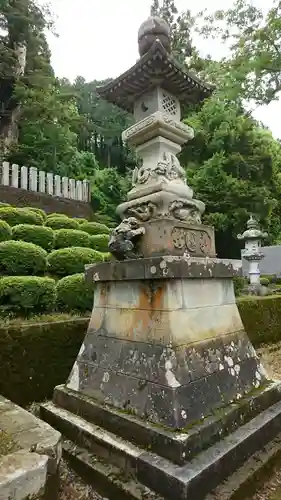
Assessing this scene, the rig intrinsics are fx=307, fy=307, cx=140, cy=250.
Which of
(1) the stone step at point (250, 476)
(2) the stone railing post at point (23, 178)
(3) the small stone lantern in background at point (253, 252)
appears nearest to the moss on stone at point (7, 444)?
(1) the stone step at point (250, 476)

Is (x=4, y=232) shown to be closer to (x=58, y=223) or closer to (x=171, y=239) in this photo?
(x=58, y=223)

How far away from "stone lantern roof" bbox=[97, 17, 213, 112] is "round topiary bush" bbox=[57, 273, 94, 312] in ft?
7.92

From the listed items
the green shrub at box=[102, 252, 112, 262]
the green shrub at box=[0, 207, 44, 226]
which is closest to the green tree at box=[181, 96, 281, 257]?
the green shrub at box=[0, 207, 44, 226]

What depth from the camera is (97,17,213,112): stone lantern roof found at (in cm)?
299

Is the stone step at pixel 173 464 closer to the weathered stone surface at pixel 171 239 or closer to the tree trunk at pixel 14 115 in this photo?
the weathered stone surface at pixel 171 239

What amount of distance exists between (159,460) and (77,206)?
10.5 m

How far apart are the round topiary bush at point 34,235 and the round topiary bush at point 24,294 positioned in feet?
6.20

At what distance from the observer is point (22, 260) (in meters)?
4.59

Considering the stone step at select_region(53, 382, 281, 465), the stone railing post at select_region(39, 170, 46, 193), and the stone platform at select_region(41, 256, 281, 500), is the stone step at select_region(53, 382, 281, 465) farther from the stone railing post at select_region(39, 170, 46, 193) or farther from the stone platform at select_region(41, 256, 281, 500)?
the stone railing post at select_region(39, 170, 46, 193)

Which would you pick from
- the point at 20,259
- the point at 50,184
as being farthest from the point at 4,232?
the point at 50,184

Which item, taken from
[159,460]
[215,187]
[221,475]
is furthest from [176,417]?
[215,187]

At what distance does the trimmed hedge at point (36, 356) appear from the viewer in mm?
3359

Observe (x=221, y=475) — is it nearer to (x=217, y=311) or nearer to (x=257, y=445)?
(x=257, y=445)

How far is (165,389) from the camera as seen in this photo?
234 cm
